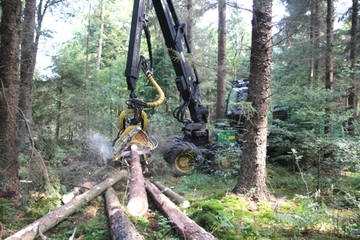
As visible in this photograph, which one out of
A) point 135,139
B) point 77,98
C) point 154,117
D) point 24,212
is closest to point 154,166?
point 135,139

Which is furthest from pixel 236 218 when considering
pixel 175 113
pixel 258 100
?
pixel 175 113

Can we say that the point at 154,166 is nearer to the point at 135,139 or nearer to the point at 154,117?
the point at 135,139

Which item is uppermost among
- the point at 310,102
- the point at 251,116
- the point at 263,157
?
the point at 310,102

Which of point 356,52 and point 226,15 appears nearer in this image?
point 356,52

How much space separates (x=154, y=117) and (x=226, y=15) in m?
5.63

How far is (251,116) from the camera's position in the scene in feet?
16.2

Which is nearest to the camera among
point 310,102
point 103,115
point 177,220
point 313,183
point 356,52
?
point 177,220

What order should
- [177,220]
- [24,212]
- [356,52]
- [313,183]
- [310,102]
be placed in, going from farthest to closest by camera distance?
1. [356,52]
2. [310,102]
3. [313,183]
4. [24,212]
5. [177,220]

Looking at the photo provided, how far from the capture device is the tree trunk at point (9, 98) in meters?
4.85

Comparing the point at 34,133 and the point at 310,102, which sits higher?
the point at 310,102

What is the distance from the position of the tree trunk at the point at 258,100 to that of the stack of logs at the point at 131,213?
120 cm

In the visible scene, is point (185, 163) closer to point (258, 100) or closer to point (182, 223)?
point (258, 100)

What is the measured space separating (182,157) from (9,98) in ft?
15.0

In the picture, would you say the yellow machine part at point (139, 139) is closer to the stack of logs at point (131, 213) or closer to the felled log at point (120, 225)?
the stack of logs at point (131, 213)
